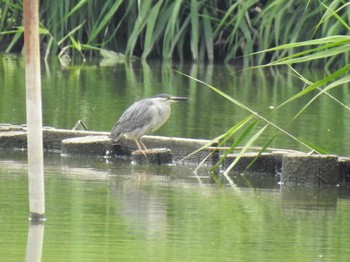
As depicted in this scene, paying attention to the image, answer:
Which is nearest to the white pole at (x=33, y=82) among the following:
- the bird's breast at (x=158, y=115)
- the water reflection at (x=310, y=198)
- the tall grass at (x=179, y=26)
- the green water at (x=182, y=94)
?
the water reflection at (x=310, y=198)

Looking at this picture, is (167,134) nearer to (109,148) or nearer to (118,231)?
(109,148)

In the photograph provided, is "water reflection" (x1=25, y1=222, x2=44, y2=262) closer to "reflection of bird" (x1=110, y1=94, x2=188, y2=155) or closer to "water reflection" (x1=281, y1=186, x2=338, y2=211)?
"water reflection" (x1=281, y1=186, x2=338, y2=211)

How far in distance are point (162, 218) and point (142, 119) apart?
3.39 m

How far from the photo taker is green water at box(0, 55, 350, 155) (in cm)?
1477

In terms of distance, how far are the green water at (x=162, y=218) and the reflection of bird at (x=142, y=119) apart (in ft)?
1.47

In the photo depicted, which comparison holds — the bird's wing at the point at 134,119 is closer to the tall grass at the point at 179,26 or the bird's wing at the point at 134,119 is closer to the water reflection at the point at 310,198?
the water reflection at the point at 310,198

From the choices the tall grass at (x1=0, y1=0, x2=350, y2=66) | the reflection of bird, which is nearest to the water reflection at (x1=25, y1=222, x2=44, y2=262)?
the reflection of bird

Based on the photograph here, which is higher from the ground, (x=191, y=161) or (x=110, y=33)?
(x=110, y=33)

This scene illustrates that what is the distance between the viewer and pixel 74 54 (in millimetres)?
27422

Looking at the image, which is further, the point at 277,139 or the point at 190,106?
the point at 190,106

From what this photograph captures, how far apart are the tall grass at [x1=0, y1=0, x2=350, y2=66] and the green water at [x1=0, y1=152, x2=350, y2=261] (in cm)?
1279

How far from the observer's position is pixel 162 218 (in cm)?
918

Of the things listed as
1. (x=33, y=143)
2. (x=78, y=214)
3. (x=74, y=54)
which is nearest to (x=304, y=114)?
(x=78, y=214)

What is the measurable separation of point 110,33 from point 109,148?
1450 cm
